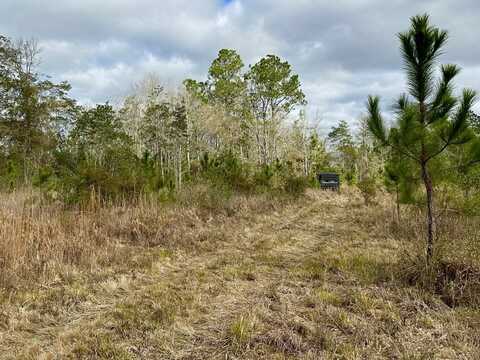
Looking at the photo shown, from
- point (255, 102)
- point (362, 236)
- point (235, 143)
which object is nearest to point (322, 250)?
point (362, 236)

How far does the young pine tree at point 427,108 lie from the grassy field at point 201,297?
1.16 meters

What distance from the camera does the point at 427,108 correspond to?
12.2ft

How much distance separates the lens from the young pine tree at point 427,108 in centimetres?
354

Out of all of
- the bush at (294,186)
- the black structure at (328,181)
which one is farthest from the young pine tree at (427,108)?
the black structure at (328,181)

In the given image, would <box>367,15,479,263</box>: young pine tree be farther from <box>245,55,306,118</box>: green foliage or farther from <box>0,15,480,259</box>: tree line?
<box>245,55,306,118</box>: green foliage

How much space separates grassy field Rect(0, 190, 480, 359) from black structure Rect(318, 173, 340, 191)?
999 centimetres

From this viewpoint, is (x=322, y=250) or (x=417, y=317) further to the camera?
(x=322, y=250)

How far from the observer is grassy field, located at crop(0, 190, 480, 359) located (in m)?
2.22

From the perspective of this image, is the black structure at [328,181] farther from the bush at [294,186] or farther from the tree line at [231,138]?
the bush at [294,186]

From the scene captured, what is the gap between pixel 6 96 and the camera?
1052cm

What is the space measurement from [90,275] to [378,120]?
399cm

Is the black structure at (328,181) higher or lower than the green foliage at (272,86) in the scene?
lower

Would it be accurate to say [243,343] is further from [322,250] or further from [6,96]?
[6,96]

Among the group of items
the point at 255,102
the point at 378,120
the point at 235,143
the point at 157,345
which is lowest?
the point at 157,345
